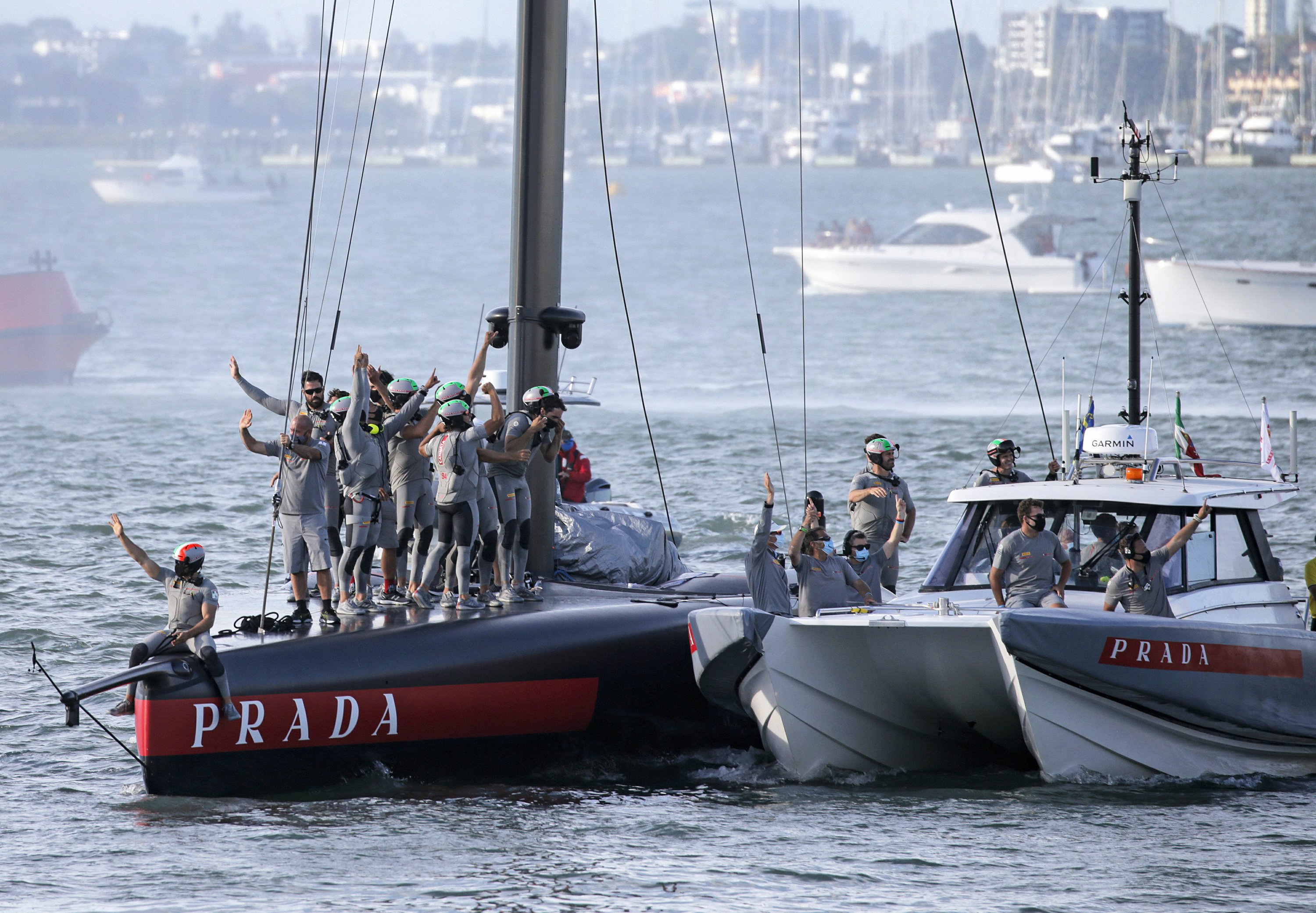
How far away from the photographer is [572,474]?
49.1ft

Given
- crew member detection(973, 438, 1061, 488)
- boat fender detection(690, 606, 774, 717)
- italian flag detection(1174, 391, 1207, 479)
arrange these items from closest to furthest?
boat fender detection(690, 606, 774, 717) < italian flag detection(1174, 391, 1207, 479) < crew member detection(973, 438, 1061, 488)

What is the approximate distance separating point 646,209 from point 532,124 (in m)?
112

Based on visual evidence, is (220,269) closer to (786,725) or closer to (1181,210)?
(1181,210)

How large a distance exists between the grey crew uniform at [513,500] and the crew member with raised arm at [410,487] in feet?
1.59

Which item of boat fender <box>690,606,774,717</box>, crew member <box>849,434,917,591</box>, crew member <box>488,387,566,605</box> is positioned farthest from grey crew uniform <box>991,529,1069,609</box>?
crew member <box>488,387,566,605</box>

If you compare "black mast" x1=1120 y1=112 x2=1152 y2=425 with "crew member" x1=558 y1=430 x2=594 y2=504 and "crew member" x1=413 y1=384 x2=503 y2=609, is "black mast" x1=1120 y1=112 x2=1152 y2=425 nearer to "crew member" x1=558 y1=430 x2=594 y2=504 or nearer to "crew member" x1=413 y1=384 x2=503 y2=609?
"crew member" x1=558 y1=430 x2=594 y2=504

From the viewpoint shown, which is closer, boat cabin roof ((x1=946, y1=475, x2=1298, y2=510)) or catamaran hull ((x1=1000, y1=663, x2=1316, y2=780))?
catamaran hull ((x1=1000, y1=663, x2=1316, y2=780))

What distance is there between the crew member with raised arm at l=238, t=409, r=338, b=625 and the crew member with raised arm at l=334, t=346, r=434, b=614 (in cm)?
14

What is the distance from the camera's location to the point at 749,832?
410 inches

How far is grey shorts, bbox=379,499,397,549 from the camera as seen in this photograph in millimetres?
12109

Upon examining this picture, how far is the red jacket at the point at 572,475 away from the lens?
14.9m

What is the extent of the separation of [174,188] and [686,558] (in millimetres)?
120782

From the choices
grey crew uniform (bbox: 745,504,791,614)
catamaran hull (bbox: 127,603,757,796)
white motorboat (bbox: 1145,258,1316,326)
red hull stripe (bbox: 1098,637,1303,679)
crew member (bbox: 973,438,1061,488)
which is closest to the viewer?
catamaran hull (bbox: 127,603,757,796)

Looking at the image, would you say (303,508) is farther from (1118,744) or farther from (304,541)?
(1118,744)
